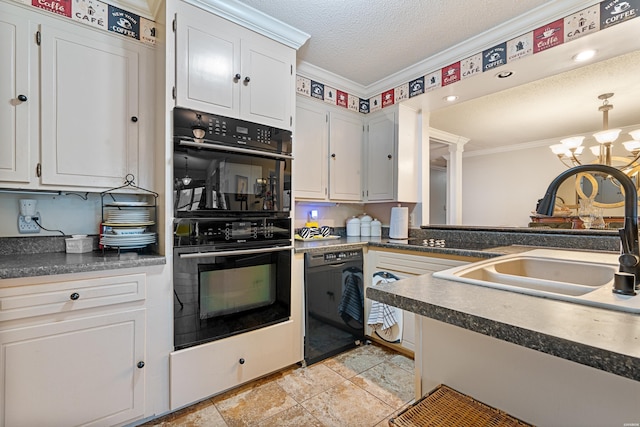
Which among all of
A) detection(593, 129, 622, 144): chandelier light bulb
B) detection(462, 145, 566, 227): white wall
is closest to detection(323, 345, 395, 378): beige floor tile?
detection(593, 129, 622, 144): chandelier light bulb

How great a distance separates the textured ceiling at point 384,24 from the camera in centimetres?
178

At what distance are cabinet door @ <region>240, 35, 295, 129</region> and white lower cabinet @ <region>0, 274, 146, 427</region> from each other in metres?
1.24

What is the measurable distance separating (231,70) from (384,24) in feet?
3.55

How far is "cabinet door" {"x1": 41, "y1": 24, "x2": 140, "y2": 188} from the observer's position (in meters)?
1.53

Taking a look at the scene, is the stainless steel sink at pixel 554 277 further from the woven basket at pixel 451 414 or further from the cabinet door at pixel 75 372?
the cabinet door at pixel 75 372

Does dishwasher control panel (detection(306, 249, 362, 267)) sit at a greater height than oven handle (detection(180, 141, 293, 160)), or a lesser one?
lesser

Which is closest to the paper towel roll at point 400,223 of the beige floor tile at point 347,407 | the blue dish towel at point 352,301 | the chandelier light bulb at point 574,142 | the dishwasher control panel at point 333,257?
the dishwasher control panel at point 333,257

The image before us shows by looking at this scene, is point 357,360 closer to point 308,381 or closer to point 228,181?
point 308,381

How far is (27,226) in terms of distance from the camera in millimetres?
1619

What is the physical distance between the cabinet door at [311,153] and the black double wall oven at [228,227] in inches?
18.8

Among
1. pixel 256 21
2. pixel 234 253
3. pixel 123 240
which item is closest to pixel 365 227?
pixel 234 253

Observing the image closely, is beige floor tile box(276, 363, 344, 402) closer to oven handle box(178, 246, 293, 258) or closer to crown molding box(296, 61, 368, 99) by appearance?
oven handle box(178, 246, 293, 258)

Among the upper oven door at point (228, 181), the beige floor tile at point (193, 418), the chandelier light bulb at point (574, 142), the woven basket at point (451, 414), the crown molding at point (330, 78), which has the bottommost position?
the beige floor tile at point (193, 418)

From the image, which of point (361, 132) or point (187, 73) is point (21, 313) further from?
point (361, 132)
